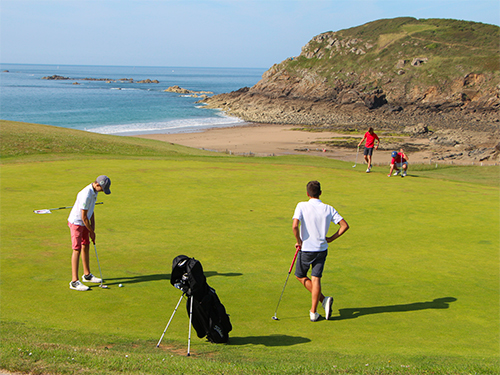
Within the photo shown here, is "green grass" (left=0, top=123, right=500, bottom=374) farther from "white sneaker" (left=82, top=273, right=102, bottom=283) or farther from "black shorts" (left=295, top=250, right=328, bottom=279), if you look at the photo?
"black shorts" (left=295, top=250, right=328, bottom=279)

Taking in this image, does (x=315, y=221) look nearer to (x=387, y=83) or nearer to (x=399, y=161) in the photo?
(x=399, y=161)

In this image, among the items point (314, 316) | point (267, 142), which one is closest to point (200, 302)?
point (314, 316)

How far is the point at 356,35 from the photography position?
141m

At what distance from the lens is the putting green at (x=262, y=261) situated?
639cm

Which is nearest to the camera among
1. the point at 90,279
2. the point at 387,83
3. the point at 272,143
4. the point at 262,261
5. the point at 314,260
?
the point at 314,260

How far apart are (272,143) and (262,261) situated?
1954 inches

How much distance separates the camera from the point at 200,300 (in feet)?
19.6

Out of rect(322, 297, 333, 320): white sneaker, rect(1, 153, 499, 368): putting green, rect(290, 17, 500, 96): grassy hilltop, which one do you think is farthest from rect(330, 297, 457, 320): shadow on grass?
rect(290, 17, 500, 96): grassy hilltop

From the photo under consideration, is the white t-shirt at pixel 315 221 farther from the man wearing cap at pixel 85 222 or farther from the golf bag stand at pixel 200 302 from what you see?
the man wearing cap at pixel 85 222

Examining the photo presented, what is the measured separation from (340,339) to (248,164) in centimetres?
1525

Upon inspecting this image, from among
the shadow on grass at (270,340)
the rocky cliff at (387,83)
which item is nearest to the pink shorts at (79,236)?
the shadow on grass at (270,340)

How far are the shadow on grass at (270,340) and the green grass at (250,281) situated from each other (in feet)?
0.09

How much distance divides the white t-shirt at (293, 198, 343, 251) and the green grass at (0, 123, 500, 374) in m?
1.18

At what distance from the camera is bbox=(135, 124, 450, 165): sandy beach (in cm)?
4903
